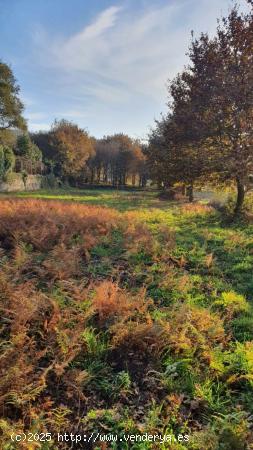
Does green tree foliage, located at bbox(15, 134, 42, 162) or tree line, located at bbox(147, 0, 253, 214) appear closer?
tree line, located at bbox(147, 0, 253, 214)

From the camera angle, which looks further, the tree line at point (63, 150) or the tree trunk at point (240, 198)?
the tree line at point (63, 150)

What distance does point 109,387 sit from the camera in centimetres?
431

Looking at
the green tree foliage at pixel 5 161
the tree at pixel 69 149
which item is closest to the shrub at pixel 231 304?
the green tree foliage at pixel 5 161

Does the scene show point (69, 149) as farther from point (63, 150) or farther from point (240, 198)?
point (240, 198)

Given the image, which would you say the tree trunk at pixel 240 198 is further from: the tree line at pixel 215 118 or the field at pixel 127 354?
the field at pixel 127 354

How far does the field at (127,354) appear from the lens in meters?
3.77

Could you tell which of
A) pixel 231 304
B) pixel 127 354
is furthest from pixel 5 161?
pixel 127 354

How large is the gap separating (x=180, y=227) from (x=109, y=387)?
1018 cm

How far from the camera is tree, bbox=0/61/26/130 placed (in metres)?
37.3

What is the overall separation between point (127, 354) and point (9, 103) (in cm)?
3856

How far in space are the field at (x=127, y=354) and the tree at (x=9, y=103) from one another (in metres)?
34.2

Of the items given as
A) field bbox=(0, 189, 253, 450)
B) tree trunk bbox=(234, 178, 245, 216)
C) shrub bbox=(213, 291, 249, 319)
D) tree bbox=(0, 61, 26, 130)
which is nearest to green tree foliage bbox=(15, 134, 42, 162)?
tree bbox=(0, 61, 26, 130)

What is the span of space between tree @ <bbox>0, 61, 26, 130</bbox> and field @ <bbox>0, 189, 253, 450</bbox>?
34.2 metres

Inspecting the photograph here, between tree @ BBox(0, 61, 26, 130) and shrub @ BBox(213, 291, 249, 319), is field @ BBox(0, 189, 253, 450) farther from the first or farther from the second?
tree @ BBox(0, 61, 26, 130)
